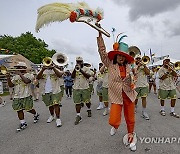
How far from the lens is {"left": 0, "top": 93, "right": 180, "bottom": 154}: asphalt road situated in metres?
3.37

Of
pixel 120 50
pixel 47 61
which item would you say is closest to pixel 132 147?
pixel 120 50

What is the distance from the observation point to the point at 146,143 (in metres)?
3.50

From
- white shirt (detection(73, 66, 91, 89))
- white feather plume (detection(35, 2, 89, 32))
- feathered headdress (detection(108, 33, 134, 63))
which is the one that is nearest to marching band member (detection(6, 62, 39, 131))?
white shirt (detection(73, 66, 91, 89))

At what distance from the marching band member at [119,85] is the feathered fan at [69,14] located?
321mm

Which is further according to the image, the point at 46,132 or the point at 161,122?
the point at 161,122

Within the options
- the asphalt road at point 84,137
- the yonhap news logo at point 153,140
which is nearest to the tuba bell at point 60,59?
the asphalt road at point 84,137

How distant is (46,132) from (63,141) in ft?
2.64

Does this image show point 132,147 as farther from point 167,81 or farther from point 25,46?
point 25,46

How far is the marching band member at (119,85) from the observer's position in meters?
3.35

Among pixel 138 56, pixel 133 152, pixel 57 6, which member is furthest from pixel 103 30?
pixel 133 152

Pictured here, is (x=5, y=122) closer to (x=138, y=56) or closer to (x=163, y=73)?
(x=138, y=56)

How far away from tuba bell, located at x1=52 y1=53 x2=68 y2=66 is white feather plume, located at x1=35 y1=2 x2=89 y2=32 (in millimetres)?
1716

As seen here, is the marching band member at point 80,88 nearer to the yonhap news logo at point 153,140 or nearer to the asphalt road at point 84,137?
the asphalt road at point 84,137

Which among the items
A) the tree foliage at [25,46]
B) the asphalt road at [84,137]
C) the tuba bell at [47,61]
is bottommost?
the asphalt road at [84,137]
